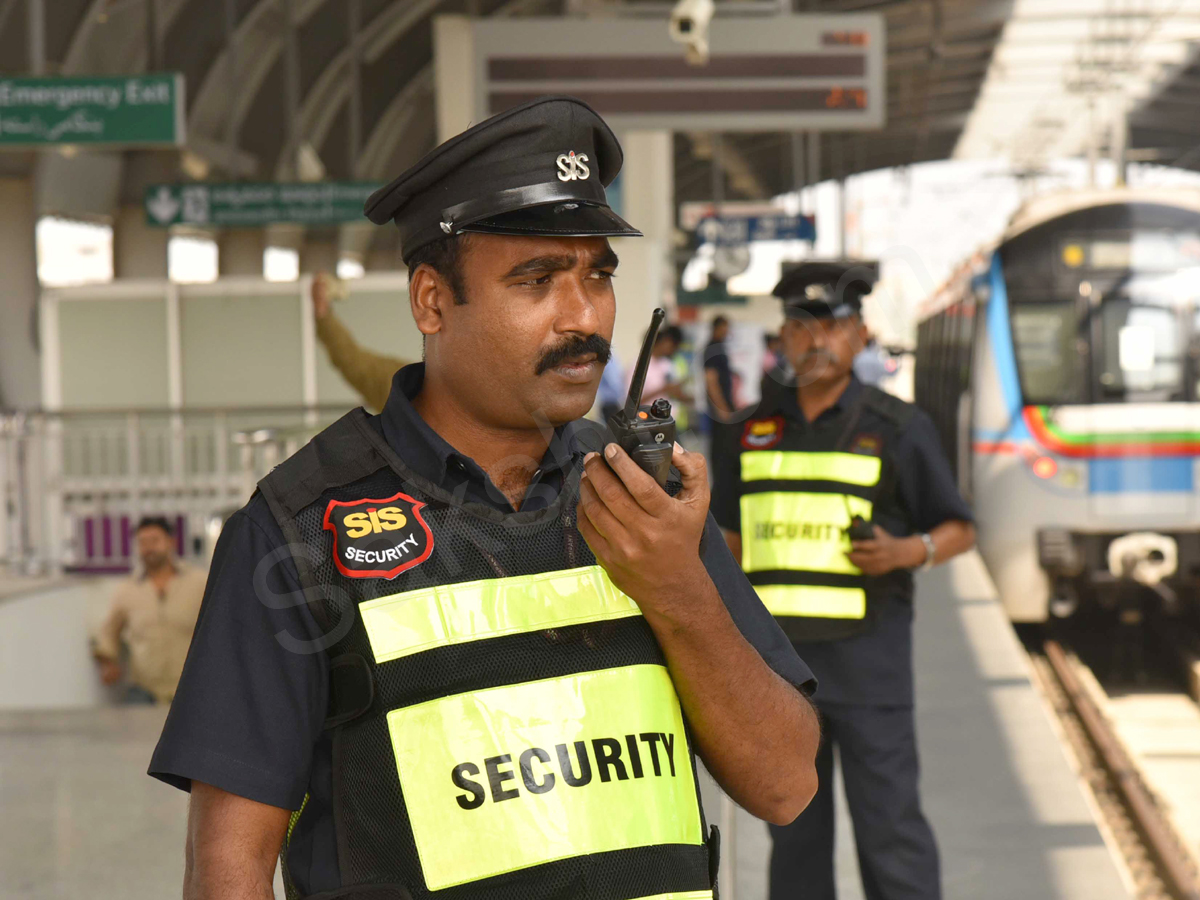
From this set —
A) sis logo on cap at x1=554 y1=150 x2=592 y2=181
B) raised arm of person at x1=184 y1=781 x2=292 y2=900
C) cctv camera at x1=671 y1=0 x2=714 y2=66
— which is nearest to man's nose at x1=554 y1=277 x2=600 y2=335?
sis logo on cap at x1=554 y1=150 x2=592 y2=181

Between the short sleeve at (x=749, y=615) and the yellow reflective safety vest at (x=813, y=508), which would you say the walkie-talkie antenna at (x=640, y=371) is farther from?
the yellow reflective safety vest at (x=813, y=508)

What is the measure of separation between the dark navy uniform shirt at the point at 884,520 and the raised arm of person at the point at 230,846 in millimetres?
2566

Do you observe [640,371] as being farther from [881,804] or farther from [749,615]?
[881,804]

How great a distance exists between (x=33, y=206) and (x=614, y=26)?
9059 mm

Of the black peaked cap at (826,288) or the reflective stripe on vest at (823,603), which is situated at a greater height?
the black peaked cap at (826,288)

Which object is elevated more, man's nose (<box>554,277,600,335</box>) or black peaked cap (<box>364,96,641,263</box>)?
black peaked cap (<box>364,96,641,263</box>)

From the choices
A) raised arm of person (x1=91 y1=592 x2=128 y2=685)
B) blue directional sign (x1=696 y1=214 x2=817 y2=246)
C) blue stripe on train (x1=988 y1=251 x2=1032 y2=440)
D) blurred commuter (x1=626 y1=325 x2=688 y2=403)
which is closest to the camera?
raised arm of person (x1=91 y1=592 x2=128 y2=685)

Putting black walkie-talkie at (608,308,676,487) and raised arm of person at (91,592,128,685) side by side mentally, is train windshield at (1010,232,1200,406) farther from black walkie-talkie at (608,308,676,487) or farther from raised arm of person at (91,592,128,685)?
black walkie-talkie at (608,308,676,487)

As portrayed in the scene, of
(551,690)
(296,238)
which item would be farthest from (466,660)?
(296,238)

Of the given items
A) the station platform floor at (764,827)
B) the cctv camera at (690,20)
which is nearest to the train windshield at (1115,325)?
the station platform floor at (764,827)

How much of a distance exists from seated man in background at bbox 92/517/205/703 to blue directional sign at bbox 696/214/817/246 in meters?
12.4

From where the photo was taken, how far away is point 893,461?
4.21 metres

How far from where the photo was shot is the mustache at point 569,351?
1704mm

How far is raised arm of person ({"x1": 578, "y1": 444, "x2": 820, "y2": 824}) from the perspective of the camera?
152cm
